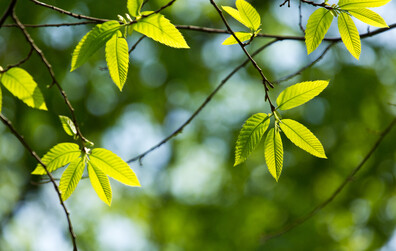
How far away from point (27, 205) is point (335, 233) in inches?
262

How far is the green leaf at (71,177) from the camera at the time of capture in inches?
46.3

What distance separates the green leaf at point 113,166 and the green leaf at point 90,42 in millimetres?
304

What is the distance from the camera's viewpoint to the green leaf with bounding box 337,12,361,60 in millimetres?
1134

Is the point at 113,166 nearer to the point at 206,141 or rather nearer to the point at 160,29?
the point at 160,29

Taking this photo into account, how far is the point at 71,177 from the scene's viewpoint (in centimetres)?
118

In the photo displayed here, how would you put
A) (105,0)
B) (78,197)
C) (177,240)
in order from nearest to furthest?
(105,0), (177,240), (78,197)

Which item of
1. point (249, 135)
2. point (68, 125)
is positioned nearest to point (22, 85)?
point (68, 125)

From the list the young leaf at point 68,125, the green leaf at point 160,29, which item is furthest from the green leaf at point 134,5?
the young leaf at point 68,125

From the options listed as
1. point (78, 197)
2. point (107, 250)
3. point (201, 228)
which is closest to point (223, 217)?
point (201, 228)

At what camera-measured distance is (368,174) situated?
6.64m

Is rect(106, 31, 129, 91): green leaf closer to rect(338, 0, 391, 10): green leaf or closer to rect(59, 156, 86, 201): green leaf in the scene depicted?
rect(59, 156, 86, 201): green leaf

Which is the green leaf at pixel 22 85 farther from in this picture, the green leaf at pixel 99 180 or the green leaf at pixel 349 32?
the green leaf at pixel 349 32

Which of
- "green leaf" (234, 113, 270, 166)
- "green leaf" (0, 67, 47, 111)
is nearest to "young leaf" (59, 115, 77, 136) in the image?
"green leaf" (0, 67, 47, 111)

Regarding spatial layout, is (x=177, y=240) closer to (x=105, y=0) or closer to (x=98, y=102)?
(x=98, y=102)
